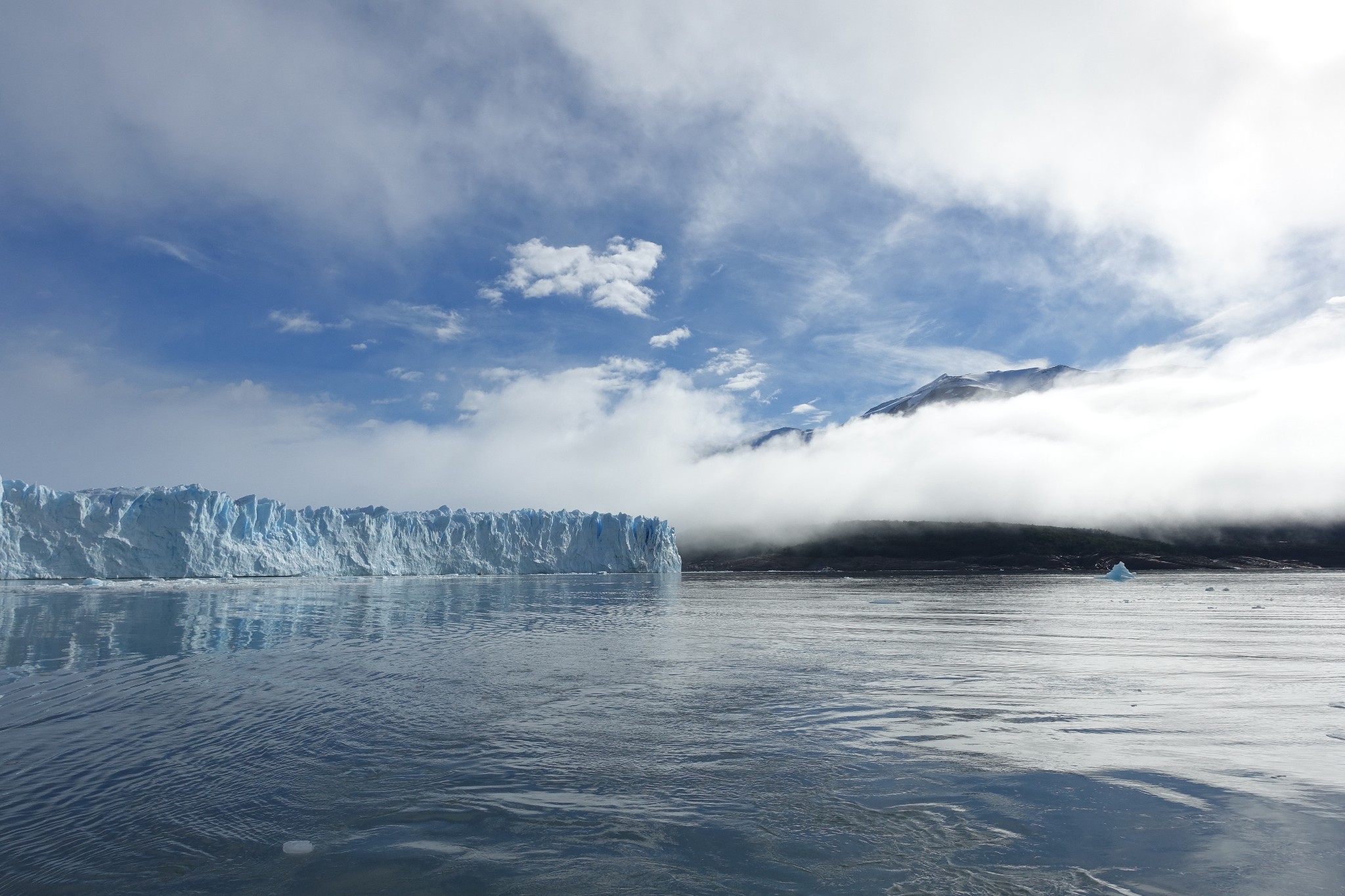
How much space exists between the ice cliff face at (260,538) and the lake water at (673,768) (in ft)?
140

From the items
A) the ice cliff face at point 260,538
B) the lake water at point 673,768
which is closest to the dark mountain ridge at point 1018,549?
the ice cliff face at point 260,538

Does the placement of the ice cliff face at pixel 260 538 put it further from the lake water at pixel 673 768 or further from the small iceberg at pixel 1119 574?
the small iceberg at pixel 1119 574

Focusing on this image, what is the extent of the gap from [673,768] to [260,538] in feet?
203

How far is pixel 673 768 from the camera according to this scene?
7895mm

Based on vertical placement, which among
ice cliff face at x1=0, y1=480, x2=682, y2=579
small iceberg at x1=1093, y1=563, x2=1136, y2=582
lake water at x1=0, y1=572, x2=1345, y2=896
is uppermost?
ice cliff face at x1=0, y1=480, x2=682, y2=579

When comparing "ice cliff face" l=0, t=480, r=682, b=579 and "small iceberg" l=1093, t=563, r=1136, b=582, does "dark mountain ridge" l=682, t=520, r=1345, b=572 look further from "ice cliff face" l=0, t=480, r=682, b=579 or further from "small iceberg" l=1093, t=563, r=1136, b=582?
"ice cliff face" l=0, t=480, r=682, b=579

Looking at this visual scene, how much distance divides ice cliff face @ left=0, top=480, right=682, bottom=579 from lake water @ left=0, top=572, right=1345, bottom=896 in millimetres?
42639

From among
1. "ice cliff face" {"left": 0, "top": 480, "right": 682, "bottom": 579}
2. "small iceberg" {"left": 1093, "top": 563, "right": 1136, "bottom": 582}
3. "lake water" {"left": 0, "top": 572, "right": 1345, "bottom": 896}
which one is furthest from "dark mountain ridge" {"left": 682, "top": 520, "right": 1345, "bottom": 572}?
"lake water" {"left": 0, "top": 572, "right": 1345, "bottom": 896}

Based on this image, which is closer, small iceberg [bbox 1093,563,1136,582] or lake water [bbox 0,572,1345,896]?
lake water [bbox 0,572,1345,896]

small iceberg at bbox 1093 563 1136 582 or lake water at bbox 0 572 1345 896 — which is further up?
lake water at bbox 0 572 1345 896

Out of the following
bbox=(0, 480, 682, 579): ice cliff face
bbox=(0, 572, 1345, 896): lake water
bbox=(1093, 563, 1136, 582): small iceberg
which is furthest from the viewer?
bbox=(1093, 563, 1136, 582): small iceberg

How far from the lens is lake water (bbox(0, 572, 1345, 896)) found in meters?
5.45

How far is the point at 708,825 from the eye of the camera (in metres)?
6.25

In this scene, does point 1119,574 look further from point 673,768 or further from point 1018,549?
point 673,768
